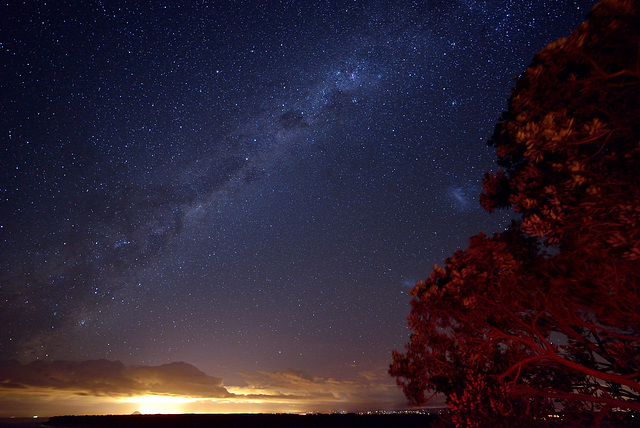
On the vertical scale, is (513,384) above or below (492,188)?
below

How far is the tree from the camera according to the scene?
20.9 feet

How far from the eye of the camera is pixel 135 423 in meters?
52.7

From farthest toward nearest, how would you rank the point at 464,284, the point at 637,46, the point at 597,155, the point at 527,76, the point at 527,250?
the point at 464,284
the point at 527,250
the point at 527,76
the point at 597,155
the point at 637,46

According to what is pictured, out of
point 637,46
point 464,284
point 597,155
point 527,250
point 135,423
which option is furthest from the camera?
point 135,423

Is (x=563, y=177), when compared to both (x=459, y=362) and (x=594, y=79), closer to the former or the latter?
(x=594, y=79)

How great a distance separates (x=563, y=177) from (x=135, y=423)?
60148 mm

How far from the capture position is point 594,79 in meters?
6.35

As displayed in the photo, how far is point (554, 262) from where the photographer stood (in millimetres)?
7852

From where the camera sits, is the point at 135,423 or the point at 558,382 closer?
the point at 558,382

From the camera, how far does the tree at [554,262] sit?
636cm

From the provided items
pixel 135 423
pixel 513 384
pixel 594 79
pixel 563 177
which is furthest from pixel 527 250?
pixel 135 423

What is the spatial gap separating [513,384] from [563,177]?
15.2 feet

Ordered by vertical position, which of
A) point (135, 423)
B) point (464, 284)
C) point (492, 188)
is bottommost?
point (135, 423)

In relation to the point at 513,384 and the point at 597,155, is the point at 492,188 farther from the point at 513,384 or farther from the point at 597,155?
the point at 513,384
